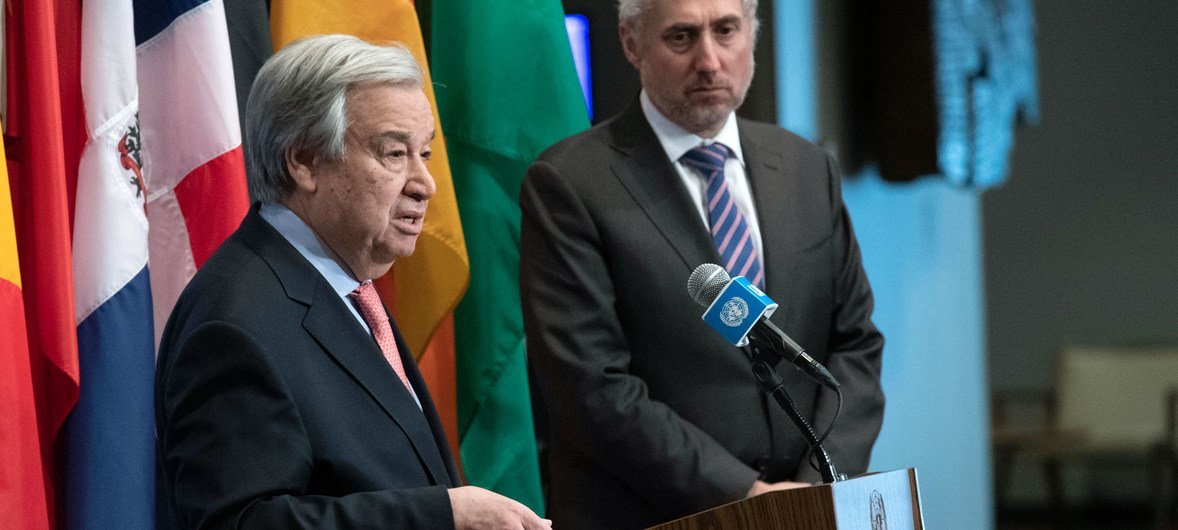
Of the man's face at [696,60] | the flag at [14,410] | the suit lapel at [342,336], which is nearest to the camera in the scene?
the suit lapel at [342,336]

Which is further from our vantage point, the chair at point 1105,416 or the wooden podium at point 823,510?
the chair at point 1105,416

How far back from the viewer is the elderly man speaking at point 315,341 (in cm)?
148

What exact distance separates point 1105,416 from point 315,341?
308 inches

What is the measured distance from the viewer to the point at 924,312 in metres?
5.33

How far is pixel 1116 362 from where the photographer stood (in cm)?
866

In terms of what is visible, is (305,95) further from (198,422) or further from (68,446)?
(68,446)

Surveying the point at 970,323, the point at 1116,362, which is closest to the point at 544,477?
the point at 970,323

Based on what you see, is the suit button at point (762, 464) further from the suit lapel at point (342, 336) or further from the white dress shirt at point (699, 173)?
the suit lapel at point (342, 336)

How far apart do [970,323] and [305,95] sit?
466 centimetres

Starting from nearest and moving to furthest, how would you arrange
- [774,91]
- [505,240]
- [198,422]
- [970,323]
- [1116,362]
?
[198,422] < [505,240] < [774,91] < [970,323] < [1116,362]

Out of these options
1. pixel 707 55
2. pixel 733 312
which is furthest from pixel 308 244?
pixel 707 55

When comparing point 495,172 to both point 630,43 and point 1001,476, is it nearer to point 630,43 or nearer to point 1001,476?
point 630,43

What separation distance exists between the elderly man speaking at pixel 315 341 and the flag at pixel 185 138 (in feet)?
2.53

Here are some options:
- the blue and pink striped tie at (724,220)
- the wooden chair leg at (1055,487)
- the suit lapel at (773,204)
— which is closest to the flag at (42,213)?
the blue and pink striped tie at (724,220)
